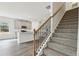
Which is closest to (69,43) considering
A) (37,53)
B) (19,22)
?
(37,53)

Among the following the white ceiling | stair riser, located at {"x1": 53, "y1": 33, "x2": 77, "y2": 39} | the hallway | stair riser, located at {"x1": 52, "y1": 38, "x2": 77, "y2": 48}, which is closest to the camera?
stair riser, located at {"x1": 52, "y1": 38, "x2": 77, "y2": 48}

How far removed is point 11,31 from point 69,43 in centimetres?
783

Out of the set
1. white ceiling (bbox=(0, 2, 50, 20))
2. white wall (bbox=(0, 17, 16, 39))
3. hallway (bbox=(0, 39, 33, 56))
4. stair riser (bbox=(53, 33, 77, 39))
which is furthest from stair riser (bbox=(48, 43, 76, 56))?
white wall (bbox=(0, 17, 16, 39))

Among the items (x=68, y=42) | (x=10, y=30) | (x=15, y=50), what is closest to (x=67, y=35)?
(x=68, y=42)

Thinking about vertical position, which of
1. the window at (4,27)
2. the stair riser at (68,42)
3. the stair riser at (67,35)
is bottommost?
the stair riser at (68,42)

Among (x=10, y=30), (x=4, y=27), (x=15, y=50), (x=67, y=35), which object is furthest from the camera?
(x=10, y=30)

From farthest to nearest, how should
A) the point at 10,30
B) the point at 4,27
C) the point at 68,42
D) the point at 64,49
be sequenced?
1. the point at 10,30
2. the point at 4,27
3. the point at 68,42
4. the point at 64,49

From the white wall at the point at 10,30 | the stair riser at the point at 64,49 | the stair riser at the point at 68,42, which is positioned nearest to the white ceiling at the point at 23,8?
the stair riser at the point at 68,42

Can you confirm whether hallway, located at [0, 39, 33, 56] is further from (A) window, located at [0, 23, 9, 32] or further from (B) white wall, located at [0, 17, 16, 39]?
(A) window, located at [0, 23, 9, 32]

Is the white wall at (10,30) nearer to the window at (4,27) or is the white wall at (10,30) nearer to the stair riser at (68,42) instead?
the window at (4,27)

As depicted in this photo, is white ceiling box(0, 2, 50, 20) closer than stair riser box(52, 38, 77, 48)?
No

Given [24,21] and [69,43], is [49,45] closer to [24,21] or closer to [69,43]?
[69,43]

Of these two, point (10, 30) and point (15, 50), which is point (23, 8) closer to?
point (15, 50)

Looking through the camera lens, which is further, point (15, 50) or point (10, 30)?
point (10, 30)
